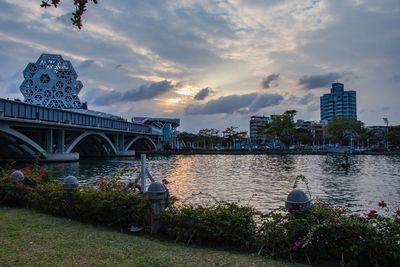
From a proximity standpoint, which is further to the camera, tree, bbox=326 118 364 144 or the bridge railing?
tree, bbox=326 118 364 144

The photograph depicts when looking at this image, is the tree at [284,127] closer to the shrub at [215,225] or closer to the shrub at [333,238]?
the shrub at [215,225]

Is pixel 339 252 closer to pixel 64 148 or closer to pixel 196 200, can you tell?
pixel 196 200

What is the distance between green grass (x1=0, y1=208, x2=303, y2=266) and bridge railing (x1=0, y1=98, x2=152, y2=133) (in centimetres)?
4270

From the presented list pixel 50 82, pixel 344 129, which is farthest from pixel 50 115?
pixel 344 129

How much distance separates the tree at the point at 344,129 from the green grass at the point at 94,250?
4939 inches

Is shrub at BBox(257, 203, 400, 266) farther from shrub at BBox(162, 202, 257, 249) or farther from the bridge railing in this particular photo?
the bridge railing

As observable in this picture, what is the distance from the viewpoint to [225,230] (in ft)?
22.3

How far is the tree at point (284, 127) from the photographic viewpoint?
13138cm

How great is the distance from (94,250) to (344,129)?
128 m

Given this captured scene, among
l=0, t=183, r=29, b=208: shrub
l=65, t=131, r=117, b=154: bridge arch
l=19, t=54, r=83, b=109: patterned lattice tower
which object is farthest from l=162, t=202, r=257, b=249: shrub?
l=19, t=54, r=83, b=109: patterned lattice tower

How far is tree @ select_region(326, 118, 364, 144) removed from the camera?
12381 centimetres

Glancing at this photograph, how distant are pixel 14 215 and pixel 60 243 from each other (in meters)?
3.53

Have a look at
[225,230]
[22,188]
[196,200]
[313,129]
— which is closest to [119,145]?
[196,200]

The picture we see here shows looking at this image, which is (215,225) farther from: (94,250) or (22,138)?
(22,138)
